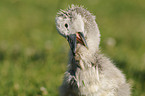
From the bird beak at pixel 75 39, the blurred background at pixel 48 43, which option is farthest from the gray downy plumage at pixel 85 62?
the blurred background at pixel 48 43

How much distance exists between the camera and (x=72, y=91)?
333 centimetres

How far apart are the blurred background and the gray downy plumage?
1.43 feet

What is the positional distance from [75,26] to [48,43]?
385cm

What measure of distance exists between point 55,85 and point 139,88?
5.72 ft

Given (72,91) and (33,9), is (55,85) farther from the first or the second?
(33,9)

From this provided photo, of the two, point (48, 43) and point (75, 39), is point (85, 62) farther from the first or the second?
point (48, 43)

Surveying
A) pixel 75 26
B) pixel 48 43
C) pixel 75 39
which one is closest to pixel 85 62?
pixel 75 39

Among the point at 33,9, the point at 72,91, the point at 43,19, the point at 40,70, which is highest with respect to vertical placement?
the point at 33,9

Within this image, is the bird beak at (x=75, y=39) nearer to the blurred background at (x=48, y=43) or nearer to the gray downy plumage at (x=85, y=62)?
the gray downy plumage at (x=85, y=62)

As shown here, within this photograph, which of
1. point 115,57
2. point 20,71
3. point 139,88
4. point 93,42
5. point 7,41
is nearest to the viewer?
point 93,42

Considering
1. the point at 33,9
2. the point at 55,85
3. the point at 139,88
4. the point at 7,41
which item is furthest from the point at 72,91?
the point at 33,9

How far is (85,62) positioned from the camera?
3086mm

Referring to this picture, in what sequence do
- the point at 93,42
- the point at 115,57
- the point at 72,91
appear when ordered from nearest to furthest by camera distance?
the point at 93,42 → the point at 72,91 → the point at 115,57

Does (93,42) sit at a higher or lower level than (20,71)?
lower
